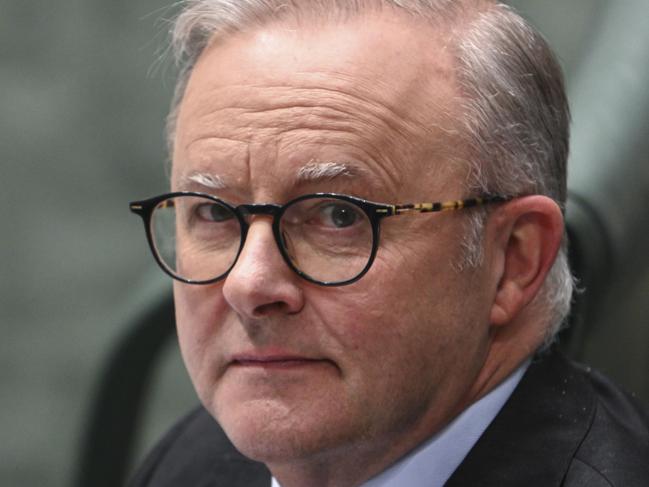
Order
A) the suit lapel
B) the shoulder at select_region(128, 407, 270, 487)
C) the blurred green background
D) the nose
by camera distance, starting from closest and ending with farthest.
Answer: the nose
the suit lapel
the shoulder at select_region(128, 407, 270, 487)
the blurred green background

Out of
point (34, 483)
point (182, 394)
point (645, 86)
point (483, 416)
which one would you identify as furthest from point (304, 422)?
point (34, 483)

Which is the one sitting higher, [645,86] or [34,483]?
[645,86]

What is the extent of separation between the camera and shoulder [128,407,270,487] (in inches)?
89.2

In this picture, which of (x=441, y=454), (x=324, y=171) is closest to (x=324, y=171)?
(x=324, y=171)

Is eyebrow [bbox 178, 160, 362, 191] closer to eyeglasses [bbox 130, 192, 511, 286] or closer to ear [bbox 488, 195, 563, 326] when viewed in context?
eyeglasses [bbox 130, 192, 511, 286]

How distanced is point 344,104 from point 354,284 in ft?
0.95

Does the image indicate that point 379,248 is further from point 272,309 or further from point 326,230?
point 272,309

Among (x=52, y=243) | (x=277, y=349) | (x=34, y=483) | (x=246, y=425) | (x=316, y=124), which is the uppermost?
(x=316, y=124)

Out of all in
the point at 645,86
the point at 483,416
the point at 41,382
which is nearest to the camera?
the point at 483,416

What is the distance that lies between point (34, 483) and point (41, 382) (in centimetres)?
37

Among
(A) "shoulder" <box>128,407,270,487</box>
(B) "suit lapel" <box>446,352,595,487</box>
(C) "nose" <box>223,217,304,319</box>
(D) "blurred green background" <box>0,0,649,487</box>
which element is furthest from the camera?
(D) "blurred green background" <box>0,0,649,487</box>

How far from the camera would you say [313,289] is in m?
1.74

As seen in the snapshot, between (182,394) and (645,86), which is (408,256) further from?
(182,394)

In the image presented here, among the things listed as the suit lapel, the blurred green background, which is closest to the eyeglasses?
the suit lapel
